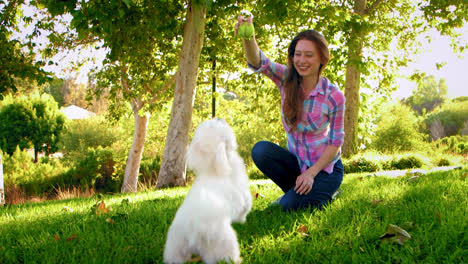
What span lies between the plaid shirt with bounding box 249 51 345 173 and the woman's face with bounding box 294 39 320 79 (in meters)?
0.18

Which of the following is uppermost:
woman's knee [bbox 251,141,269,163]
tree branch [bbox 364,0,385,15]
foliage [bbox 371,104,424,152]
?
tree branch [bbox 364,0,385,15]

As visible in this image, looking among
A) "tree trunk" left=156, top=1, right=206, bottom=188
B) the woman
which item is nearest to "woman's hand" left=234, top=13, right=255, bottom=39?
the woman

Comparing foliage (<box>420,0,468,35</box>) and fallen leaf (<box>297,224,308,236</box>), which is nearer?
fallen leaf (<box>297,224,308,236</box>)

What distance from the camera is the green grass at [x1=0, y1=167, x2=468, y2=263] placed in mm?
1962

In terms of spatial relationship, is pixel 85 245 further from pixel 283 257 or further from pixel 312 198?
pixel 312 198

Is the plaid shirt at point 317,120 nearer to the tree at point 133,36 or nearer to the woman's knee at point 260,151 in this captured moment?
the woman's knee at point 260,151

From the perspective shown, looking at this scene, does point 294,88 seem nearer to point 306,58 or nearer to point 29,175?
point 306,58

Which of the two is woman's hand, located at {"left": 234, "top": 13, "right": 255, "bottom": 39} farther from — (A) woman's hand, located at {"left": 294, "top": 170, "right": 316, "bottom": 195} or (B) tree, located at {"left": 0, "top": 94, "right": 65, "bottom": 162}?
(B) tree, located at {"left": 0, "top": 94, "right": 65, "bottom": 162}

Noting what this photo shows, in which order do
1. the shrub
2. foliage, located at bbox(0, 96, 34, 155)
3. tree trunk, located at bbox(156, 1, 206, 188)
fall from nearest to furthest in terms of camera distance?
tree trunk, located at bbox(156, 1, 206, 188)
the shrub
foliage, located at bbox(0, 96, 34, 155)

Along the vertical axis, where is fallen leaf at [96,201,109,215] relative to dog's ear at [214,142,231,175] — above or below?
below

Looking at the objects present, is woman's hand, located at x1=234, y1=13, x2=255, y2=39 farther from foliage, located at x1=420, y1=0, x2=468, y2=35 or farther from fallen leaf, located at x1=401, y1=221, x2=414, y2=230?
foliage, located at x1=420, y1=0, x2=468, y2=35

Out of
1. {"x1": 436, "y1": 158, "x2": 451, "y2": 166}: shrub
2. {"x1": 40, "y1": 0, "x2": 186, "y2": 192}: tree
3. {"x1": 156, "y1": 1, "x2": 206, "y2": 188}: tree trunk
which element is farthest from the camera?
{"x1": 436, "y1": 158, "x2": 451, "y2": 166}: shrub

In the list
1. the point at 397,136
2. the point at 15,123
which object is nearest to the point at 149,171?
the point at 15,123

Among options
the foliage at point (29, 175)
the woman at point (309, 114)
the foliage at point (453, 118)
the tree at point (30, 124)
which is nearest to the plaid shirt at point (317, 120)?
the woman at point (309, 114)
